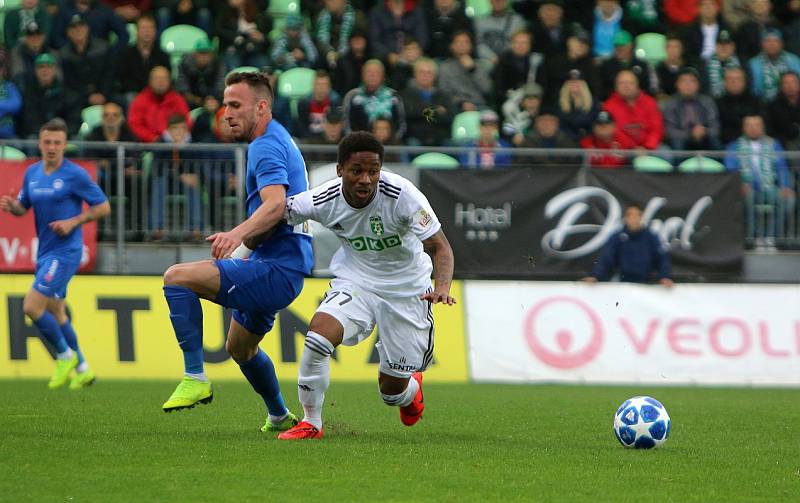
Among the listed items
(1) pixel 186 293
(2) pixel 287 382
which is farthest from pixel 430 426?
(2) pixel 287 382

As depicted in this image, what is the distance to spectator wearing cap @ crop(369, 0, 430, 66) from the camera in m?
19.8

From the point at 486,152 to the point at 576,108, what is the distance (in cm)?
195

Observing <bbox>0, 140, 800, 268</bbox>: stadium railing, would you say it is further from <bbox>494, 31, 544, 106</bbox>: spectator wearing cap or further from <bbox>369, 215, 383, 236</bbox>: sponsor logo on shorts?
<bbox>369, 215, 383, 236</bbox>: sponsor logo on shorts

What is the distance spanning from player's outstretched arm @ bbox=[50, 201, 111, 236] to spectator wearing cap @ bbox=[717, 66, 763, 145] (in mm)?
9031

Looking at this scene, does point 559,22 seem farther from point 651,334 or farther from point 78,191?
point 78,191

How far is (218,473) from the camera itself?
7328mm

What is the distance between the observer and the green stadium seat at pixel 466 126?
1833cm

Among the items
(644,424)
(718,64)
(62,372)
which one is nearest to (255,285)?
(644,424)

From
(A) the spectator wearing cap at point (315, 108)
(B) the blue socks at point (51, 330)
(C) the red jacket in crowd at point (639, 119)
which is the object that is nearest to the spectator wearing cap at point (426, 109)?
(A) the spectator wearing cap at point (315, 108)

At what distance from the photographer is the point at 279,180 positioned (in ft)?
29.4

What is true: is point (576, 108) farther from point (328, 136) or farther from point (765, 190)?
point (328, 136)

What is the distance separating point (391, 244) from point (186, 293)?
140cm

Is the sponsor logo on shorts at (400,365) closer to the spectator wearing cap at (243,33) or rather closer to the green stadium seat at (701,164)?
the green stadium seat at (701,164)

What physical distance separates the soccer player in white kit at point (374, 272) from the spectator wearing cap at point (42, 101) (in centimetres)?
980
